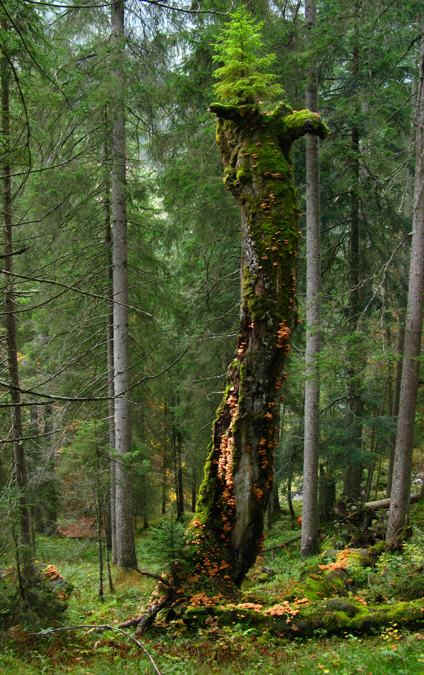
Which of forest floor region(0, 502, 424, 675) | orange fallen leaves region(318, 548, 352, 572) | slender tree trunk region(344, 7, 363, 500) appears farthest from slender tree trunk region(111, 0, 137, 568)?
slender tree trunk region(344, 7, 363, 500)

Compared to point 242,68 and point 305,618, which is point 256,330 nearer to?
point 242,68

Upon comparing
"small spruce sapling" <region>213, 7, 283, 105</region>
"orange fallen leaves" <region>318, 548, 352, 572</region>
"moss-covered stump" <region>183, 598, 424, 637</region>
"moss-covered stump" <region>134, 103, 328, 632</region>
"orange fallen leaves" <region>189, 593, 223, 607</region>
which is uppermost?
"small spruce sapling" <region>213, 7, 283, 105</region>

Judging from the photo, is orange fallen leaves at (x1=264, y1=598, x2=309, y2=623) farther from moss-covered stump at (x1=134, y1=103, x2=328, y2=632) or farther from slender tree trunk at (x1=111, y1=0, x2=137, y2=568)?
slender tree trunk at (x1=111, y1=0, x2=137, y2=568)

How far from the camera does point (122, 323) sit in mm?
10836

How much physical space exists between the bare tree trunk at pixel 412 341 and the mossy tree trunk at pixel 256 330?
10.5 feet

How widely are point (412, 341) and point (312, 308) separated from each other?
220 cm

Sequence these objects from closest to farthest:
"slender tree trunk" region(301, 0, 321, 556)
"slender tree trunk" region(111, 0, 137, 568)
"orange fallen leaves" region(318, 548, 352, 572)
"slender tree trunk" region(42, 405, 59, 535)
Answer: "orange fallen leaves" region(318, 548, 352, 572), "slender tree trunk" region(301, 0, 321, 556), "slender tree trunk" region(111, 0, 137, 568), "slender tree trunk" region(42, 405, 59, 535)

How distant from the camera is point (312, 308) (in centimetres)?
1022

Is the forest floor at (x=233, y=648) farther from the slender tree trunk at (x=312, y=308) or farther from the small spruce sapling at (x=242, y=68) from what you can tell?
the small spruce sapling at (x=242, y=68)

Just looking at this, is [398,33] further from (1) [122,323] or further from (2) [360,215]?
(1) [122,323]

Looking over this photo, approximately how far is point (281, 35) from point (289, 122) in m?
4.46

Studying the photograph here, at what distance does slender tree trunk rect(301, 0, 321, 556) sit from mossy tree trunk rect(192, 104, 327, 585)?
378 cm

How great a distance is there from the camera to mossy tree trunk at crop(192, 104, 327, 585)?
6172 millimetres

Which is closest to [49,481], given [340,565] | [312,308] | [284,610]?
[340,565]
